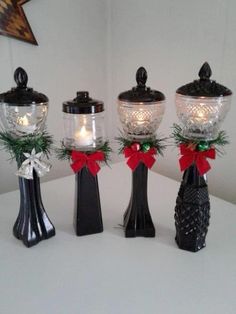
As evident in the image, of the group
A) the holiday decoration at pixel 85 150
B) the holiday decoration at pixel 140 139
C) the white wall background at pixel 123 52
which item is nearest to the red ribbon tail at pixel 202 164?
the holiday decoration at pixel 140 139

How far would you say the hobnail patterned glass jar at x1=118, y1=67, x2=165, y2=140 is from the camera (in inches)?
24.2

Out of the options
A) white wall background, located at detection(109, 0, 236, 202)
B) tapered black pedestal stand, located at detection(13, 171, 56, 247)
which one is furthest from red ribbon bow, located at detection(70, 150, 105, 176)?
white wall background, located at detection(109, 0, 236, 202)

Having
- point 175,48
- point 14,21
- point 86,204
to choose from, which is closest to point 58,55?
point 14,21

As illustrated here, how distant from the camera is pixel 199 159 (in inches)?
24.1

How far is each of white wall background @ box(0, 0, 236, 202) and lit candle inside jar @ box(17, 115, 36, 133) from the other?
44 cm

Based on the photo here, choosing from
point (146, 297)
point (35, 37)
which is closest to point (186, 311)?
point (146, 297)

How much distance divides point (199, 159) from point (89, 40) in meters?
0.81

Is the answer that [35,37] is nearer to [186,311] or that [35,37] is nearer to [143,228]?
[143,228]

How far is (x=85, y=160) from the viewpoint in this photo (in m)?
0.66

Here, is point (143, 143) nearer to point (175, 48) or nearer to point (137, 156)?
point (137, 156)

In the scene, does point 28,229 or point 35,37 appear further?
point 35,37

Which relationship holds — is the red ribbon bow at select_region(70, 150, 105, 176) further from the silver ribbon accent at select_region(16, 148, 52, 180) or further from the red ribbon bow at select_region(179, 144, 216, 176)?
the red ribbon bow at select_region(179, 144, 216, 176)

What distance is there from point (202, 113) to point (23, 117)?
39 centimetres

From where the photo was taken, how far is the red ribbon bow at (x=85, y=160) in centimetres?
66
